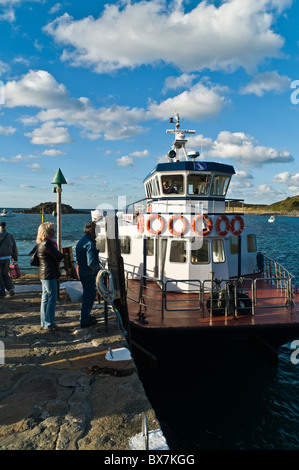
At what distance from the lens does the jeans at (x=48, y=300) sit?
5.63 metres

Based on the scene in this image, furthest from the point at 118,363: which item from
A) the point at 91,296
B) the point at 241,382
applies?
the point at 241,382

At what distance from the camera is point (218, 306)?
795 centimetres

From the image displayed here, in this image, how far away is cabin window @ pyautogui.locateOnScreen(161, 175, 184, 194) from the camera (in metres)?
11.3

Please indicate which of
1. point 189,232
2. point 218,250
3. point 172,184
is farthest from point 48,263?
point 172,184

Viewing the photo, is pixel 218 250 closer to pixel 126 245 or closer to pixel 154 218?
pixel 154 218

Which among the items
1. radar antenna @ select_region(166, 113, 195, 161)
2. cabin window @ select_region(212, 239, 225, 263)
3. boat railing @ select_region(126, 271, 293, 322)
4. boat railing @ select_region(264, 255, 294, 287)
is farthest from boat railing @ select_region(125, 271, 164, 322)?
Result: radar antenna @ select_region(166, 113, 195, 161)

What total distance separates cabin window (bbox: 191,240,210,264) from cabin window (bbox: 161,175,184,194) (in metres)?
2.40

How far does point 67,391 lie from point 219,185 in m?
9.32

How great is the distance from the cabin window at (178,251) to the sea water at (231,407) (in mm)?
3138

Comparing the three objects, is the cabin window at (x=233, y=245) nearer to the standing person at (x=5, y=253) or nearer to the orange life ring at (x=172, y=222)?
the orange life ring at (x=172, y=222)

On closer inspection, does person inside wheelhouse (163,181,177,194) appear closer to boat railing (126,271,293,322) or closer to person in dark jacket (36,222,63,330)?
boat railing (126,271,293,322)

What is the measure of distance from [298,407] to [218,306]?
3.08m

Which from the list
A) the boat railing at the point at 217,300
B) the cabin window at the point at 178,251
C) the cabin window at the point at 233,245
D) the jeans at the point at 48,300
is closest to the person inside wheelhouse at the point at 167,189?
the cabin window at the point at 178,251
